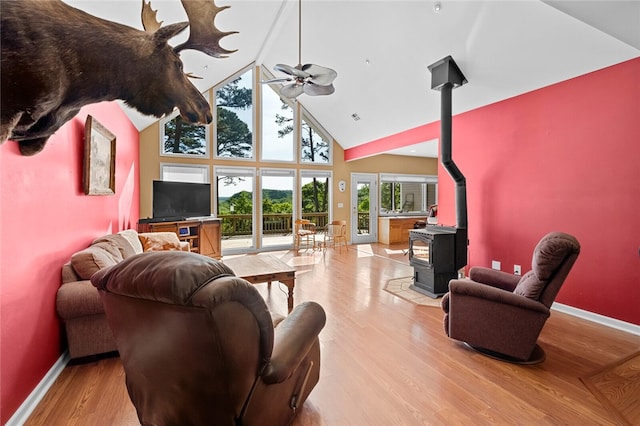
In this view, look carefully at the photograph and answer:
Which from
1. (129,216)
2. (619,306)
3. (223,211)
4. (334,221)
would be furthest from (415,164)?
(129,216)

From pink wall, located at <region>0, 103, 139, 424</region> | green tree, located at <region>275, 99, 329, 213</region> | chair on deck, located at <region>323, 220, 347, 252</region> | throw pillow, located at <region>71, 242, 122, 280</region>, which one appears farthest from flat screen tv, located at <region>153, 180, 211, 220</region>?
chair on deck, located at <region>323, 220, 347, 252</region>

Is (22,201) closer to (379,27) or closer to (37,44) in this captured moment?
(37,44)

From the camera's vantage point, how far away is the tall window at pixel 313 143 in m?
7.75

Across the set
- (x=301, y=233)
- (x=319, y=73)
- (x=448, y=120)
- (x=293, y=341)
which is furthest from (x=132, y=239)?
(x=448, y=120)

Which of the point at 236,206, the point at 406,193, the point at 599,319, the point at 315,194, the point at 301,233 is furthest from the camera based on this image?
the point at 406,193

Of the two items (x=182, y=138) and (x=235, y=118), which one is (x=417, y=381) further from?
(x=235, y=118)

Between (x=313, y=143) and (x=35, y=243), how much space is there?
6.57 metres

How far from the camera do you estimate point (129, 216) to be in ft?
16.3

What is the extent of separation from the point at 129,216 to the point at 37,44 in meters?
4.68

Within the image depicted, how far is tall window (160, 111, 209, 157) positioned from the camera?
6316 millimetres

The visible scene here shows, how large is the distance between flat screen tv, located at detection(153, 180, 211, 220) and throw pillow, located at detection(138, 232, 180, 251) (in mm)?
1020

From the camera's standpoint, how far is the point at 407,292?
4.13m

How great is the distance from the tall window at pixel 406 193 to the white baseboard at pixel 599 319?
5.60 meters

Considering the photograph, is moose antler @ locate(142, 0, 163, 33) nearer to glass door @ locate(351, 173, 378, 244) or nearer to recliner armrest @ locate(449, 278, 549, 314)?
recliner armrest @ locate(449, 278, 549, 314)
